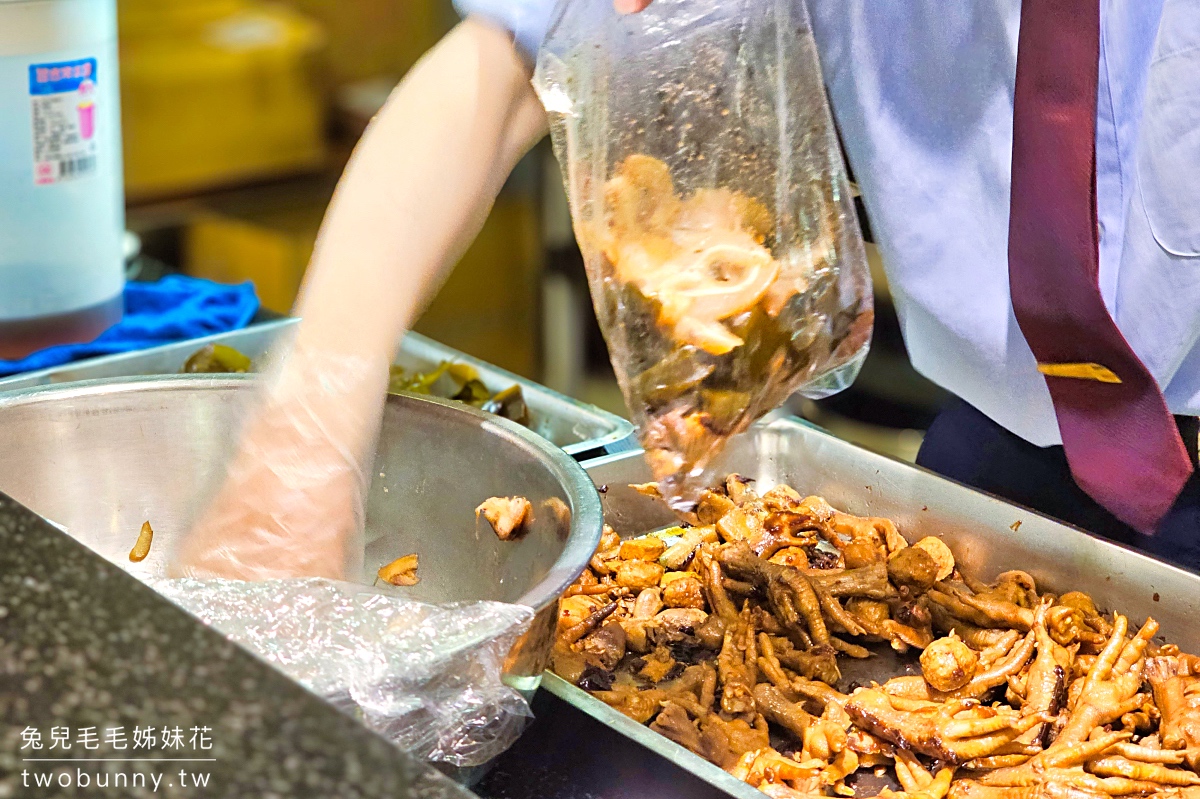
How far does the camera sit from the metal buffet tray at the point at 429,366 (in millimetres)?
1570

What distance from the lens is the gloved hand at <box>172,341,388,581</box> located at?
1009 millimetres

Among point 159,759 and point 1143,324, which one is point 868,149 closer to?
point 1143,324

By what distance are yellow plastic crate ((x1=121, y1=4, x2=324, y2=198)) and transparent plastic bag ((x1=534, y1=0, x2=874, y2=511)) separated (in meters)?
2.94

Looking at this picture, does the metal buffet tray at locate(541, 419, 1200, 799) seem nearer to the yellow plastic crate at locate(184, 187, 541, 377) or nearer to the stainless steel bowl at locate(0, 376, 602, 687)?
the stainless steel bowl at locate(0, 376, 602, 687)

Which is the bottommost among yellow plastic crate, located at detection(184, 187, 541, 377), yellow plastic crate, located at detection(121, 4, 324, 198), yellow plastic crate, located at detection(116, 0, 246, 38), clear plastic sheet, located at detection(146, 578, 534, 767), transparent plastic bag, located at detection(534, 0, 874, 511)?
yellow plastic crate, located at detection(184, 187, 541, 377)

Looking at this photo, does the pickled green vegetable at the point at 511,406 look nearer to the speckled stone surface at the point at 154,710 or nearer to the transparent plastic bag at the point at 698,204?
the transparent plastic bag at the point at 698,204

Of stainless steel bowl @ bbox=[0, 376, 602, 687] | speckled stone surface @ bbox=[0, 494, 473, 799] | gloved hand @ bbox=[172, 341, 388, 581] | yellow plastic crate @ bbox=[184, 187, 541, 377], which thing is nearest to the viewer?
speckled stone surface @ bbox=[0, 494, 473, 799]

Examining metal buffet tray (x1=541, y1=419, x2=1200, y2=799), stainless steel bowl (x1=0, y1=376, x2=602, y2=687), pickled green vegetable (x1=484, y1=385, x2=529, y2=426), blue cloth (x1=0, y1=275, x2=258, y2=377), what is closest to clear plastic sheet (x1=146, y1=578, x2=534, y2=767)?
metal buffet tray (x1=541, y1=419, x2=1200, y2=799)

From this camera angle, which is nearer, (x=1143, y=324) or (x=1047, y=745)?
(x=1047, y=745)

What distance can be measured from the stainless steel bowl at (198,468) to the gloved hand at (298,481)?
0.35ft

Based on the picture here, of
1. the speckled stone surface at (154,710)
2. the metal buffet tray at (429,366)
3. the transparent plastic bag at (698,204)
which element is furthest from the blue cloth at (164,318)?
the speckled stone surface at (154,710)

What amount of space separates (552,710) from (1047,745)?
41 cm

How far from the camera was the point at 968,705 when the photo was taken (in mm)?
1058

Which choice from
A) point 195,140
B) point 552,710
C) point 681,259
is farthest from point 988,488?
point 195,140
